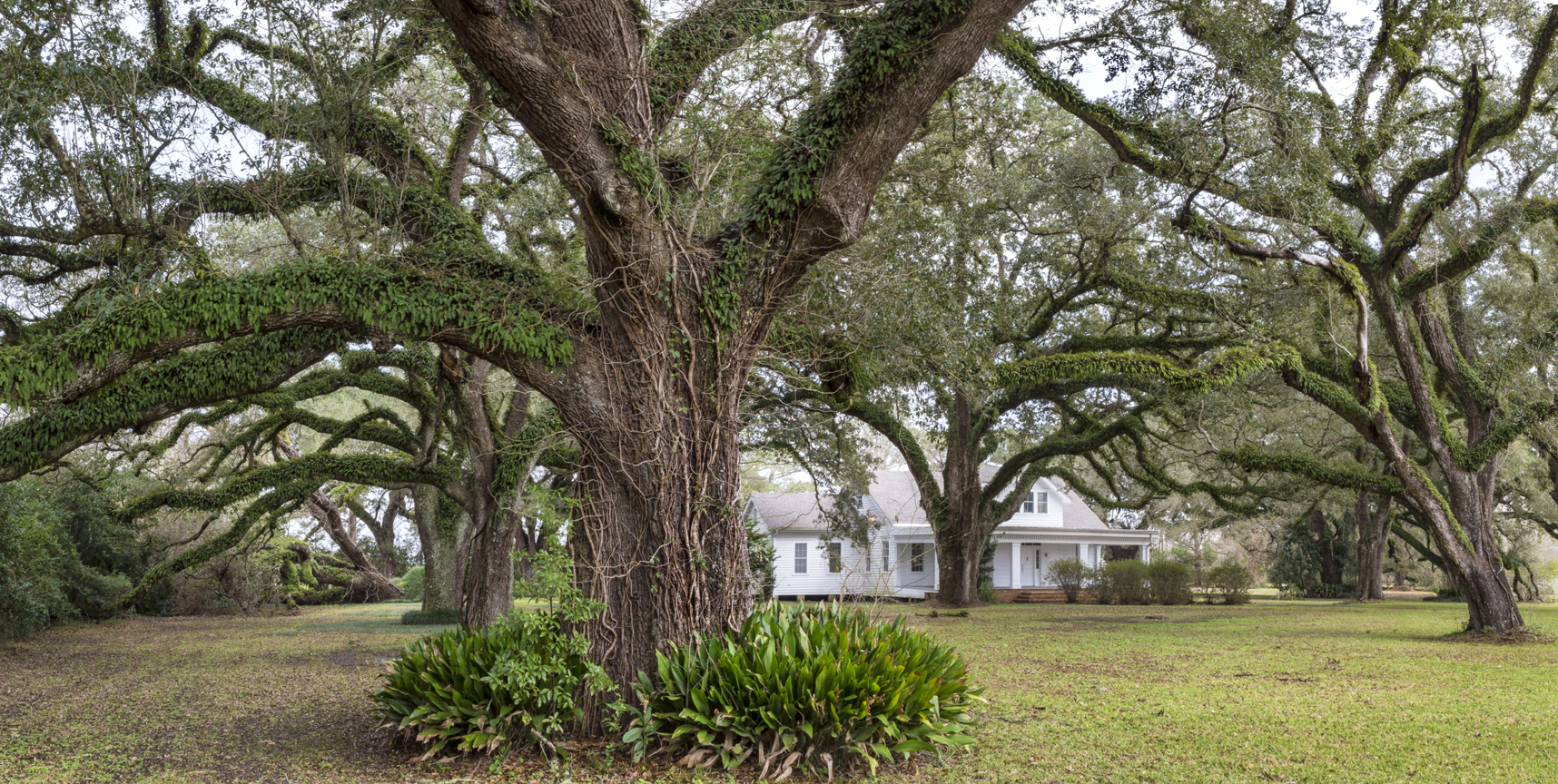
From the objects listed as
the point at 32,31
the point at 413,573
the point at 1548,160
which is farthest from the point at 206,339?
the point at 413,573

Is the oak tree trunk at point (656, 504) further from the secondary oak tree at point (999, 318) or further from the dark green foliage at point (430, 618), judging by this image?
the dark green foliage at point (430, 618)

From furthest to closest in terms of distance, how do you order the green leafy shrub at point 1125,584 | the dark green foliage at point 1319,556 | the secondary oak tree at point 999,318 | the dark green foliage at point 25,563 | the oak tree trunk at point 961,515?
the dark green foliage at point 1319,556 < the green leafy shrub at point 1125,584 < the oak tree trunk at point 961,515 < the dark green foliage at point 25,563 < the secondary oak tree at point 999,318

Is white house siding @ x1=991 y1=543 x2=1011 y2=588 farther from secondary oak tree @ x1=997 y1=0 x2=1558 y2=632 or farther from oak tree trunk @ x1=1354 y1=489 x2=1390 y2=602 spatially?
secondary oak tree @ x1=997 y1=0 x2=1558 y2=632

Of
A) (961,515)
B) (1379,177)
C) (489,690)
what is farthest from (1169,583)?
(489,690)

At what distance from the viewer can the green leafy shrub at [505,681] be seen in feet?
21.2

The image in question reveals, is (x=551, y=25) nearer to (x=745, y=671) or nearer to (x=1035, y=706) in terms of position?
(x=745, y=671)

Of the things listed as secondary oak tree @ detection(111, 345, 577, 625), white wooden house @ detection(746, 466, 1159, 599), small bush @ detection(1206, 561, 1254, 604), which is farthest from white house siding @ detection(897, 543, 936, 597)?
secondary oak tree @ detection(111, 345, 577, 625)

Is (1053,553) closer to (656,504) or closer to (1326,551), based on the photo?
(1326,551)

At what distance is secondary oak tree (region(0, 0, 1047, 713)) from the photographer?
686cm

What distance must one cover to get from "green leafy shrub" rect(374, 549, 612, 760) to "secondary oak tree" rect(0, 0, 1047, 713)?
12.7 inches

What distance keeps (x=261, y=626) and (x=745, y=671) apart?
55.7 ft

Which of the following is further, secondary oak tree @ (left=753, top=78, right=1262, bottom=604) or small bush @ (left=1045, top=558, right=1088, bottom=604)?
small bush @ (left=1045, top=558, right=1088, bottom=604)

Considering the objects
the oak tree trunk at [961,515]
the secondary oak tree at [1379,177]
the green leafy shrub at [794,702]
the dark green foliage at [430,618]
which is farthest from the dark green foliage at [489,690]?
the oak tree trunk at [961,515]

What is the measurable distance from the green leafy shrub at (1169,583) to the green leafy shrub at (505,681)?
2480 centimetres
